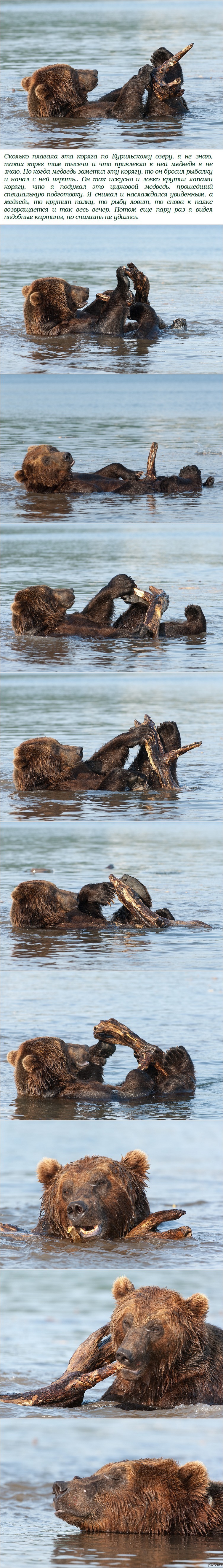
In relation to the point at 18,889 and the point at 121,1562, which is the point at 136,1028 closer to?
the point at 18,889

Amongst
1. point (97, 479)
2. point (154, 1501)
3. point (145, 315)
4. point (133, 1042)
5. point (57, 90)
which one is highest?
point (57, 90)

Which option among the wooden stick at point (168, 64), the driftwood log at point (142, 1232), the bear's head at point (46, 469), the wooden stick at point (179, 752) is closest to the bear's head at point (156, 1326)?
the driftwood log at point (142, 1232)

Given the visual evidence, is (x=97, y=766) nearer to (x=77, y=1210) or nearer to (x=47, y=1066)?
(x=47, y=1066)

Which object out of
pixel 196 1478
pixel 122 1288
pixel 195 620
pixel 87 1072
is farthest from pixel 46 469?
pixel 196 1478

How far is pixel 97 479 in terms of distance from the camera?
7.67 meters

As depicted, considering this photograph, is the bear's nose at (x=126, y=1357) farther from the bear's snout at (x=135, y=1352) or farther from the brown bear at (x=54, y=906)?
the brown bear at (x=54, y=906)

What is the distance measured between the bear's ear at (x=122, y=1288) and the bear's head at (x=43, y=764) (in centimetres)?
304

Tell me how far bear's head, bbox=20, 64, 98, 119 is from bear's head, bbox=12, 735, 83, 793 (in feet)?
9.65

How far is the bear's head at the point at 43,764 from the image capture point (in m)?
6.54

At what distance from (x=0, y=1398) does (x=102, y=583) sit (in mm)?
4598

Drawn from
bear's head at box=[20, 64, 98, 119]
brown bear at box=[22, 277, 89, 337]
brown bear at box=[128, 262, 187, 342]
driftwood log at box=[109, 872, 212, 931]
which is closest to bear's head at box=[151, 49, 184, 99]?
bear's head at box=[20, 64, 98, 119]

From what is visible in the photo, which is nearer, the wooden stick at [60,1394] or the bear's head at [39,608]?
the wooden stick at [60,1394]

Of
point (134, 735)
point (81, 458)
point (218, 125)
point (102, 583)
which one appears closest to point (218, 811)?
point (134, 735)

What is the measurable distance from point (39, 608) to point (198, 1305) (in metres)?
3.72
